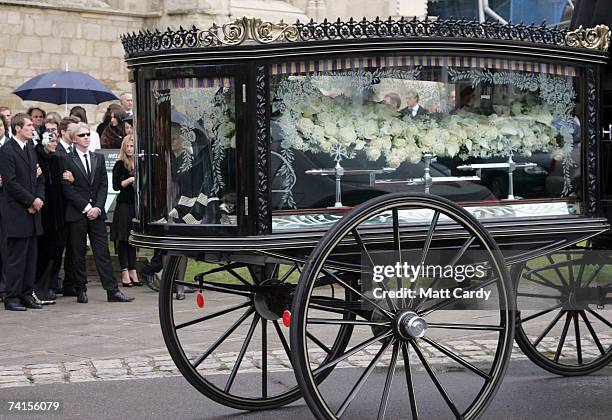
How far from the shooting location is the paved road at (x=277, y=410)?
696 centimetres

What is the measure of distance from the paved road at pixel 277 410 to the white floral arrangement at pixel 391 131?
1.46 meters

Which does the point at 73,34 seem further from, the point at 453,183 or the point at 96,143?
the point at 453,183

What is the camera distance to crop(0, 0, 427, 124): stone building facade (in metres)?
21.5

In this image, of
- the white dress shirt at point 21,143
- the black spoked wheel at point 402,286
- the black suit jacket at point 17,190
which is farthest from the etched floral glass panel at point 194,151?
the white dress shirt at point 21,143

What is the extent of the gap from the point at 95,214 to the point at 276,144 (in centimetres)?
579

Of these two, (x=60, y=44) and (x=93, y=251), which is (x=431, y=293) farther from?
(x=60, y=44)

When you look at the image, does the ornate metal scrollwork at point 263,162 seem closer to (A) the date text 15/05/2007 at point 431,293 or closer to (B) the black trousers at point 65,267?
(A) the date text 15/05/2007 at point 431,293

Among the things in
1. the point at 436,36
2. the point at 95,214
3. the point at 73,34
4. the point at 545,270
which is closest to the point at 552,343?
the point at 545,270

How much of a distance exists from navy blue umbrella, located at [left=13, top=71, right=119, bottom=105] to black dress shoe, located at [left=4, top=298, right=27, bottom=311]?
584 cm

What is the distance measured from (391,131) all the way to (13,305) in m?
5.79

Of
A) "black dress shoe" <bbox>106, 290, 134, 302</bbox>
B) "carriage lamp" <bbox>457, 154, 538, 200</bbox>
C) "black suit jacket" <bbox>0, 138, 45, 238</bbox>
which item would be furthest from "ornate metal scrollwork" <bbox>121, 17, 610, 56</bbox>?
"black dress shoe" <bbox>106, 290, 134, 302</bbox>

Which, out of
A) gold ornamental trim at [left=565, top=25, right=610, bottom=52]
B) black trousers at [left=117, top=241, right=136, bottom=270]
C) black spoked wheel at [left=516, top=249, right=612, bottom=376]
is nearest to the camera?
gold ornamental trim at [left=565, top=25, right=610, bottom=52]

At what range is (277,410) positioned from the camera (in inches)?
279

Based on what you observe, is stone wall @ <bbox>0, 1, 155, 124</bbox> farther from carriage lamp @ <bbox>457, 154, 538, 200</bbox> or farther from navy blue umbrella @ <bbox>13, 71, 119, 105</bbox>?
carriage lamp @ <bbox>457, 154, 538, 200</bbox>
